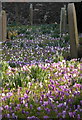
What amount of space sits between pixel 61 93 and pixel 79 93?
313 mm

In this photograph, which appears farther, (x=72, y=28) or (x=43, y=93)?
(x=72, y=28)

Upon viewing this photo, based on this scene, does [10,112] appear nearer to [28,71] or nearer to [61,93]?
[61,93]

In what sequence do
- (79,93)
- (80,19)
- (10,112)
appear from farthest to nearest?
(80,19)
(79,93)
(10,112)

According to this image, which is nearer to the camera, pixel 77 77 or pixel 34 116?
pixel 34 116

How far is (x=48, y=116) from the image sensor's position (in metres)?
4.35

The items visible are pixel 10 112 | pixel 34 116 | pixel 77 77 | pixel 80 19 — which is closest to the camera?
pixel 34 116

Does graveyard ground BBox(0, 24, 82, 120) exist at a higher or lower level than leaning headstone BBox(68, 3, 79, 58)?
lower

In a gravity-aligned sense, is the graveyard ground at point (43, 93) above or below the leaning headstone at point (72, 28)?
below

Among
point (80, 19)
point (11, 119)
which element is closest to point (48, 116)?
point (11, 119)

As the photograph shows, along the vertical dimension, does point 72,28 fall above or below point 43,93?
above

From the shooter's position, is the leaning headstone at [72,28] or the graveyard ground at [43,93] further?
the leaning headstone at [72,28]

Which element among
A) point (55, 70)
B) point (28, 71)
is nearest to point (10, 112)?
point (28, 71)

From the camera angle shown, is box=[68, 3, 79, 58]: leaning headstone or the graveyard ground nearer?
the graveyard ground

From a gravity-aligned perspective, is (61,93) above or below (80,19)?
below
